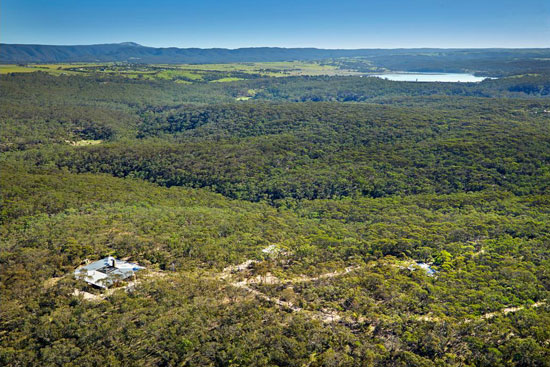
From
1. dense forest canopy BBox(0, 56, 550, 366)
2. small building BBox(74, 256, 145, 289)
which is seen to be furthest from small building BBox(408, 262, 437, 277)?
small building BBox(74, 256, 145, 289)

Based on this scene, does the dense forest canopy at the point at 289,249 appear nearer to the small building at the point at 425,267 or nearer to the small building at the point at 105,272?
the small building at the point at 425,267

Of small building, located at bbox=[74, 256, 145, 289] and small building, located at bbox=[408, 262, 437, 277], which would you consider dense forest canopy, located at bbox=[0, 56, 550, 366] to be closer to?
small building, located at bbox=[408, 262, 437, 277]

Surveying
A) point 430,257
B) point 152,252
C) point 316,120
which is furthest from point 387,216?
point 316,120

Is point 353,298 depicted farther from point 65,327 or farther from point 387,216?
point 387,216

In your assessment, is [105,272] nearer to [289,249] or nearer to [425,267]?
[289,249]

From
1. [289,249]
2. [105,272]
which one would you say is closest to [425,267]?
[289,249]

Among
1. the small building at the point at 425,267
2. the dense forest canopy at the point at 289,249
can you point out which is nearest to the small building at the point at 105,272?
the dense forest canopy at the point at 289,249
